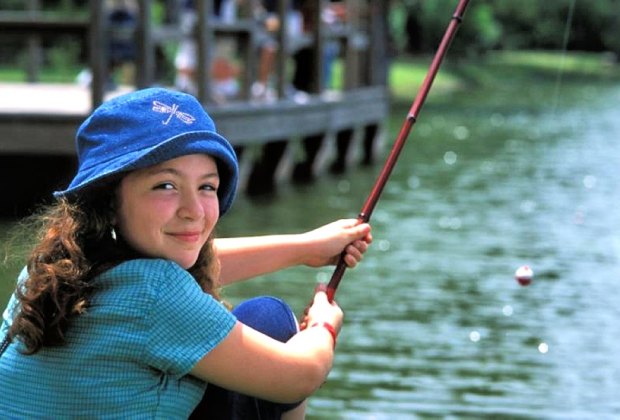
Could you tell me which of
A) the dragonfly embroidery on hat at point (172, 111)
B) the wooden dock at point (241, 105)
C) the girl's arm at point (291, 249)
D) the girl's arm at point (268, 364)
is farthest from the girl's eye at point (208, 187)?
the wooden dock at point (241, 105)

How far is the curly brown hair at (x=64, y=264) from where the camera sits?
2975 mm

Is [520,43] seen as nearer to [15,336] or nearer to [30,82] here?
[30,82]

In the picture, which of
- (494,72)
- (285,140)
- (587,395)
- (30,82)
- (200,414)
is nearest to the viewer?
(200,414)

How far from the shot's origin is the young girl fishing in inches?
117

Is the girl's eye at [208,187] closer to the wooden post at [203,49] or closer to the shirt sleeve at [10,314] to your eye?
the shirt sleeve at [10,314]

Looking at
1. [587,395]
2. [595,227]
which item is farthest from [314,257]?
[595,227]

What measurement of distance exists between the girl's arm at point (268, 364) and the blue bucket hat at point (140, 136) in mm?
340

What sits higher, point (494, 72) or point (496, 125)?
point (496, 125)

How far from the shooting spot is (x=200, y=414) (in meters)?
3.18

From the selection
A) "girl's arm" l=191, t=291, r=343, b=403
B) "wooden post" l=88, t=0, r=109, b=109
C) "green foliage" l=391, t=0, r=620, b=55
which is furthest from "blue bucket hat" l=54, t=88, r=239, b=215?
"green foliage" l=391, t=0, r=620, b=55

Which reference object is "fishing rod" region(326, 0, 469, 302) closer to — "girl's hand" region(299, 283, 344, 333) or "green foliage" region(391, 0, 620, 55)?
"girl's hand" region(299, 283, 344, 333)

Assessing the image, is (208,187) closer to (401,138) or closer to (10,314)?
(10,314)

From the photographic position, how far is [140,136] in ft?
9.88

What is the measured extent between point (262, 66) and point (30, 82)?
2.56 metres
